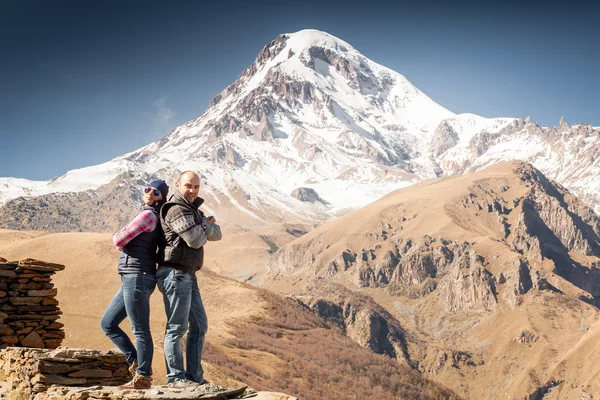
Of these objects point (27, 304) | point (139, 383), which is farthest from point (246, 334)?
point (139, 383)

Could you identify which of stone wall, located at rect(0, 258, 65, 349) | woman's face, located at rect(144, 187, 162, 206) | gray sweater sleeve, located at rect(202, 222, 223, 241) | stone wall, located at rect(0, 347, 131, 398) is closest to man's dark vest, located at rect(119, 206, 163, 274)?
woman's face, located at rect(144, 187, 162, 206)

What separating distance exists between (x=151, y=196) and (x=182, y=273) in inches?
62.3

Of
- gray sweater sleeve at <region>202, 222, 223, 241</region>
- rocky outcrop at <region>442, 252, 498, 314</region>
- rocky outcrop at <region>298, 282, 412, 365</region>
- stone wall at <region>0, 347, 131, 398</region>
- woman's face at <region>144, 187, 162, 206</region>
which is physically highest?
woman's face at <region>144, 187, 162, 206</region>

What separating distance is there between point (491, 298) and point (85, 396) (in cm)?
18103

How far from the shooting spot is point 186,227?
8.98 m

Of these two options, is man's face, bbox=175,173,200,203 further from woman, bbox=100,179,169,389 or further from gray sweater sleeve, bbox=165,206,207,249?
woman, bbox=100,179,169,389

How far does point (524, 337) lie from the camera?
501 ft

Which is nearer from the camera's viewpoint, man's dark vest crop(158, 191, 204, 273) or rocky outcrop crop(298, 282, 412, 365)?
man's dark vest crop(158, 191, 204, 273)

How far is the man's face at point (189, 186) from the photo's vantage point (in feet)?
30.8

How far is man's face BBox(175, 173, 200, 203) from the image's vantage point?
30.8 feet

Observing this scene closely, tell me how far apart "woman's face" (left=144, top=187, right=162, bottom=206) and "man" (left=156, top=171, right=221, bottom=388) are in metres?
0.75

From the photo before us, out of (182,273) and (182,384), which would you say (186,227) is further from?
(182,384)

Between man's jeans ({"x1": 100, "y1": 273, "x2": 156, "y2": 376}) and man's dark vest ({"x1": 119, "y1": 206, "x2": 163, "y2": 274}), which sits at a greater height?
man's dark vest ({"x1": 119, "y1": 206, "x2": 163, "y2": 274})

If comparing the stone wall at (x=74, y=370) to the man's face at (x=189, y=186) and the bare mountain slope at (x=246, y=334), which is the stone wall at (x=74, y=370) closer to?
the man's face at (x=189, y=186)
